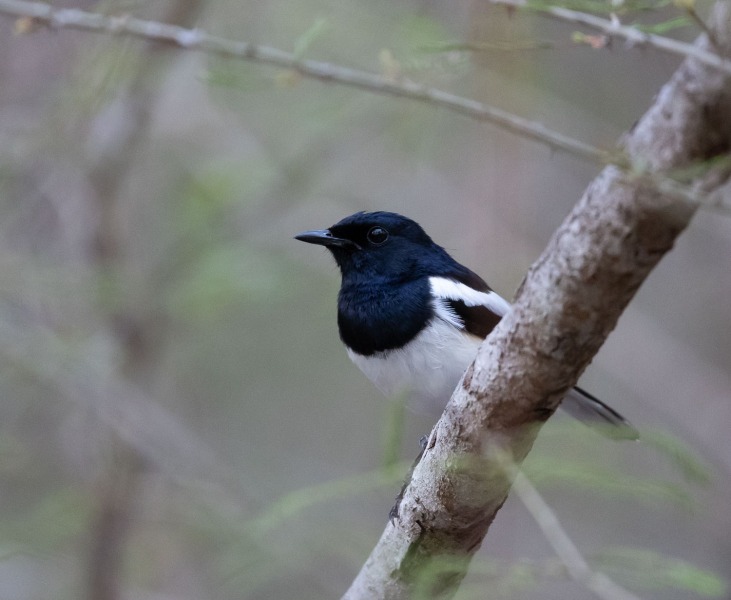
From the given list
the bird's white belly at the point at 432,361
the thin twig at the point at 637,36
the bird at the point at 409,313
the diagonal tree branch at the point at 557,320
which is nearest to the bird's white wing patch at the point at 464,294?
the bird at the point at 409,313

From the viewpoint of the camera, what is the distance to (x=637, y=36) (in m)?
1.86

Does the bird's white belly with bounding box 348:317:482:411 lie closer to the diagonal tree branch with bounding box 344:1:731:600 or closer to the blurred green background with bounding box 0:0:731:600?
the blurred green background with bounding box 0:0:731:600

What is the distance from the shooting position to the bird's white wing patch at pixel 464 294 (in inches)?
133

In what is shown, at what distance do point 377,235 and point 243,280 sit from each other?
109cm

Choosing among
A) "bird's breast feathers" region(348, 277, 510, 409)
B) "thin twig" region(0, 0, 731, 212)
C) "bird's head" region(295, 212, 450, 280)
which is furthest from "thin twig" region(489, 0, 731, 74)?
"bird's head" region(295, 212, 450, 280)

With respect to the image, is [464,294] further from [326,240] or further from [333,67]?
[333,67]

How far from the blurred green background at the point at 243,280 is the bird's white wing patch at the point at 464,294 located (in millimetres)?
632

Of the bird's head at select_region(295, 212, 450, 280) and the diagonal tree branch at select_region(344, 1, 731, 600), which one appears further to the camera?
the bird's head at select_region(295, 212, 450, 280)

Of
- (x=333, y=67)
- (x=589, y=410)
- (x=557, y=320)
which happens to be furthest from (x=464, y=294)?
(x=557, y=320)

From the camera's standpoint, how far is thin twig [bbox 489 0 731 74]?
53.1 inches

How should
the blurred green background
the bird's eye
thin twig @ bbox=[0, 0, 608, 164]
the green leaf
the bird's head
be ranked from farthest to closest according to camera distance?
the blurred green background → the bird's eye → the bird's head → thin twig @ bbox=[0, 0, 608, 164] → the green leaf

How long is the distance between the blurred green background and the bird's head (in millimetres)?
660

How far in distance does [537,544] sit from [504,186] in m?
2.72

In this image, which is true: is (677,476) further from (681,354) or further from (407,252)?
(407,252)
